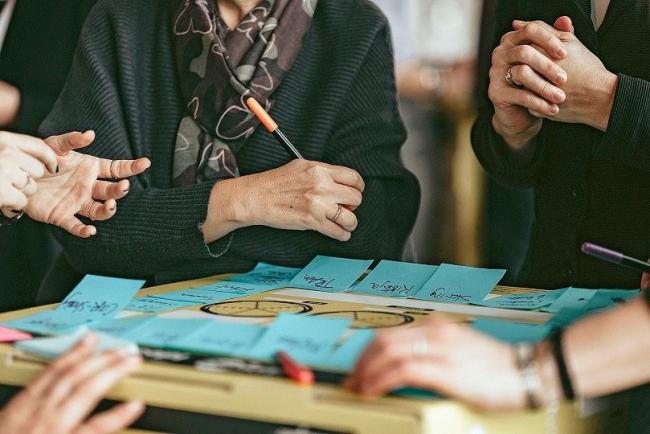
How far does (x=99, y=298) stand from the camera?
1.04m

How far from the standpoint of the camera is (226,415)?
2.41 ft

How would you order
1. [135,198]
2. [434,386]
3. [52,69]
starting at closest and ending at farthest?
[434,386]
[135,198]
[52,69]

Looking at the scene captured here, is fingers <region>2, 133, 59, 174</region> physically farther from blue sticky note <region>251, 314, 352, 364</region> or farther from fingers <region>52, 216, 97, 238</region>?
blue sticky note <region>251, 314, 352, 364</region>

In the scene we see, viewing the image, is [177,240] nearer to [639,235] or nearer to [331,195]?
[331,195]

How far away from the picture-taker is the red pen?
2.35 feet

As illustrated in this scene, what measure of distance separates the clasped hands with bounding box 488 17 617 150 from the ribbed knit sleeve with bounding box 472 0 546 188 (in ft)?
0.56

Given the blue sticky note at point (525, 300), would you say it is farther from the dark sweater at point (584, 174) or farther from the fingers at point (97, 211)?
the fingers at point (97, 211)

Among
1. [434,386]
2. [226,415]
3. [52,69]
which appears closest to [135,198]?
[52,69]

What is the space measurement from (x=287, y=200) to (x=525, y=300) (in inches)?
15.7

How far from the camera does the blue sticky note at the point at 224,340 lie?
81cm

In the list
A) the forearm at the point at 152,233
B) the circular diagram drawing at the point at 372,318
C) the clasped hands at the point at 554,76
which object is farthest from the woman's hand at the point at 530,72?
the forearm at the point at 152,233

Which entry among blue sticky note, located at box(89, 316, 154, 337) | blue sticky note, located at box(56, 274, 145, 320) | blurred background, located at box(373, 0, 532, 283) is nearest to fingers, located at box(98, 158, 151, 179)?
blue sticky note, located at box(56, 274, 145, 320)

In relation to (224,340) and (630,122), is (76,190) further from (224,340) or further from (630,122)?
(630,122)

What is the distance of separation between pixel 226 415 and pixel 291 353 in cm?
9
